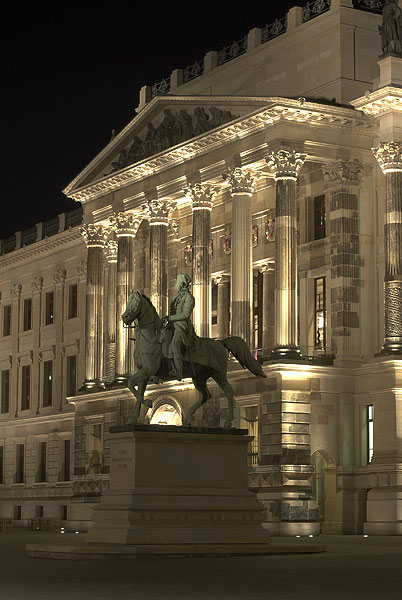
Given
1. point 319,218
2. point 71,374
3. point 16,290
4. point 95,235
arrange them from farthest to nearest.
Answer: point 16,290 < point 71,374 < point 95,235 < point 319,218

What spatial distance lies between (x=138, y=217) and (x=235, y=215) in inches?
447

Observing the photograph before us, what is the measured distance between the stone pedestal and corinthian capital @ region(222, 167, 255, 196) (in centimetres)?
2723

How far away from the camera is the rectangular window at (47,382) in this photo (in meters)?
90.8

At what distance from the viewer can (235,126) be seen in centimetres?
6109

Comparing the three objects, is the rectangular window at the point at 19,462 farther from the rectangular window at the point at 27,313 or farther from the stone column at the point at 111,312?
the stone column at the point at 111,312

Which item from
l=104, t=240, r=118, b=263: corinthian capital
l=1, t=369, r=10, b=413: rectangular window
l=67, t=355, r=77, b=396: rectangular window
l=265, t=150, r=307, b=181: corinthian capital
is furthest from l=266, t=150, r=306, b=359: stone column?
l=1, t=369, r=10, b=413: rectangular window

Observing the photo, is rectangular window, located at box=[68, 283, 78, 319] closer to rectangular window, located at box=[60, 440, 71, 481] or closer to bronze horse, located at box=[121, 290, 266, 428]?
rectangular window, located at box=[60, 440, 71, 481]

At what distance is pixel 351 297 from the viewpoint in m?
59.0

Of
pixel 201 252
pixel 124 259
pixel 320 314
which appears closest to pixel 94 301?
pixel 124 259

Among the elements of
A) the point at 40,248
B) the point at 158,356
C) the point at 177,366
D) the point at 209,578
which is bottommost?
the point at 209,578

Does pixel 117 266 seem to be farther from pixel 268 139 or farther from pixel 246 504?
pixel 246 504

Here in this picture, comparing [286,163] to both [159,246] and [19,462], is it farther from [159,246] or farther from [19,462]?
[19,462]

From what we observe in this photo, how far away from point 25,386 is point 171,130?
3344 centimetres

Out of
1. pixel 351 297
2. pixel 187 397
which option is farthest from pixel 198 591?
pixel 187 397
